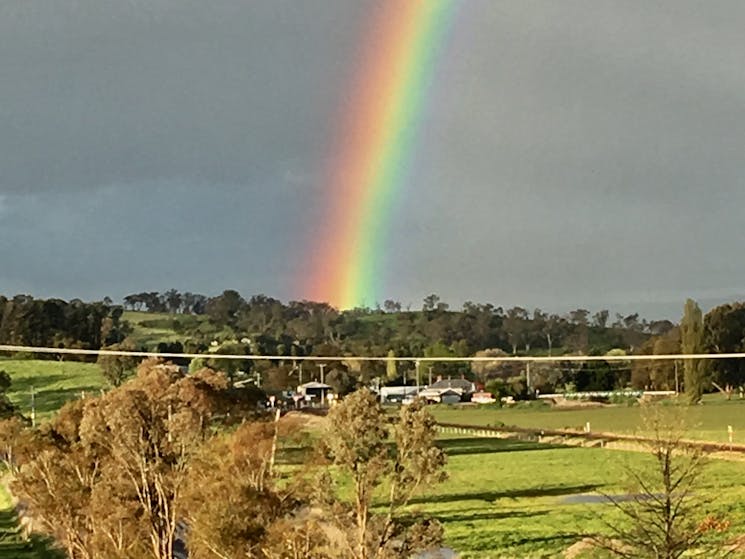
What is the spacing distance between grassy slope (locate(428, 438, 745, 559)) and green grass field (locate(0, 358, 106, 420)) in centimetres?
3993

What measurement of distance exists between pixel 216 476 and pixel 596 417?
79.2 meters

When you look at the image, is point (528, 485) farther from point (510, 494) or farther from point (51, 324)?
point (51, 324)

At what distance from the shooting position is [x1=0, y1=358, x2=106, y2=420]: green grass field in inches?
4221

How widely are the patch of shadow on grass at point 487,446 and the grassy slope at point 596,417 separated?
6374 millimetres

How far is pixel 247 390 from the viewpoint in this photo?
135 ft

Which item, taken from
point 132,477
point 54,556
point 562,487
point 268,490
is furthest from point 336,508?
point 562,487

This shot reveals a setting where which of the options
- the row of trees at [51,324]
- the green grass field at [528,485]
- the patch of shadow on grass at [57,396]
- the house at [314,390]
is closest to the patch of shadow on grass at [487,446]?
the green grass field at [528,485]

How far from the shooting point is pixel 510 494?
61.3 m

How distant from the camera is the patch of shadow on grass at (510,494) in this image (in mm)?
60156

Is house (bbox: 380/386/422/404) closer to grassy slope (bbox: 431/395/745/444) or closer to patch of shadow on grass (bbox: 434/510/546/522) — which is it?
grassy slope (bbox: 431/395/745/444)

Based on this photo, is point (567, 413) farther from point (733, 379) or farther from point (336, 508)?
point (336, 508)

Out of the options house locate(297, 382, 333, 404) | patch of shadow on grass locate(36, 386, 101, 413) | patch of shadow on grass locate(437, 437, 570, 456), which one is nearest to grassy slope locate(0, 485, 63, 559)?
patch of shadow on grass locate(437, 437, 570, 456)

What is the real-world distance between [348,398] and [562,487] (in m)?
38.2

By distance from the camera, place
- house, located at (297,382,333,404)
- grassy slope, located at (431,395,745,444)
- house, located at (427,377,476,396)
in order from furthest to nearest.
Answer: house, located at (427,377,476,396), house, located at (297,382,333,404), grassy slope, located at (431,395,745,444)
